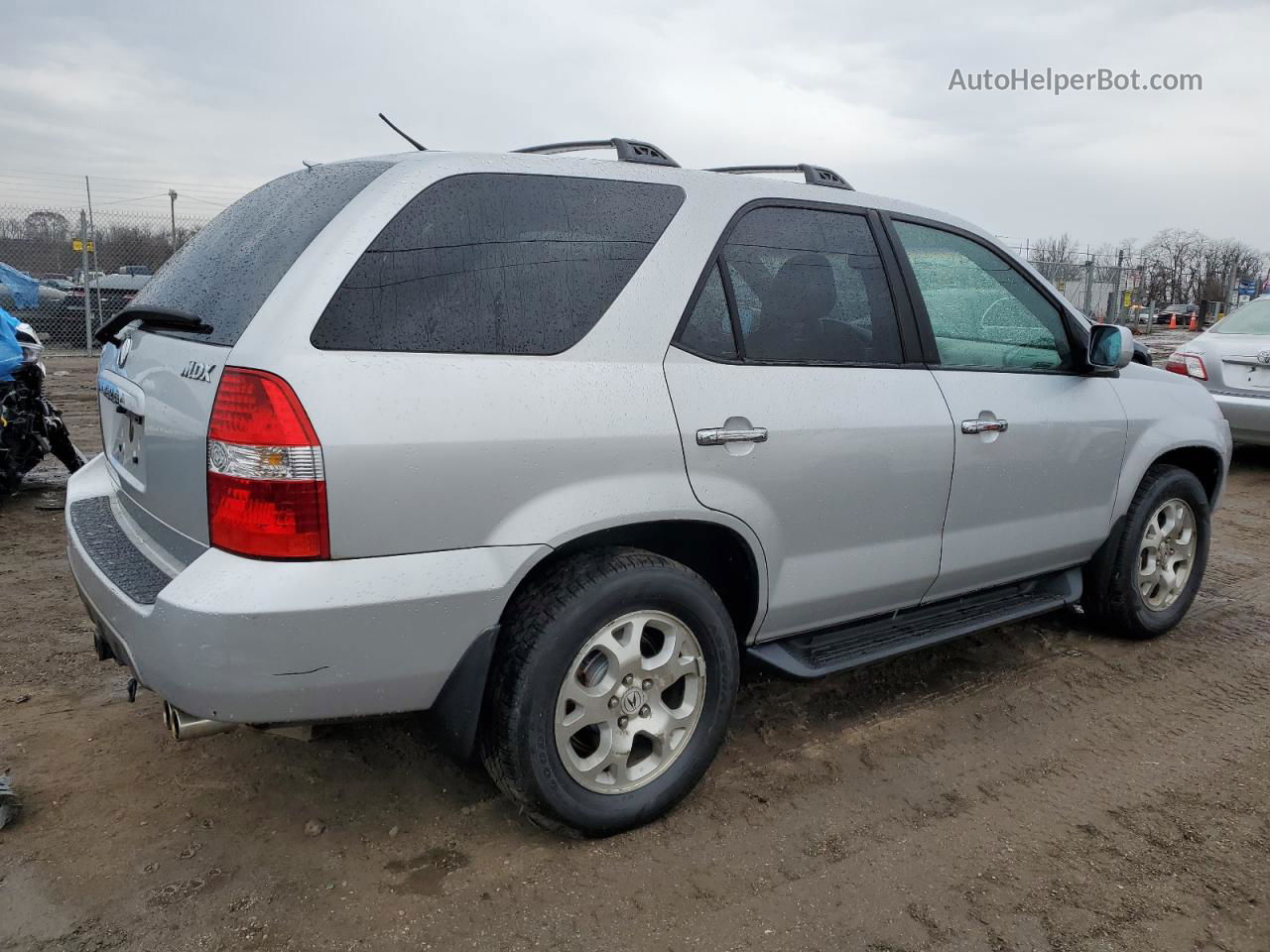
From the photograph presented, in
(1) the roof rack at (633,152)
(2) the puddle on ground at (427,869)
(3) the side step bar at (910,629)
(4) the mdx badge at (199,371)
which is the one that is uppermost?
(1) the roof rack at (633,152)

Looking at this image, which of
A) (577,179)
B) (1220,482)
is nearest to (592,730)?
(577,179)

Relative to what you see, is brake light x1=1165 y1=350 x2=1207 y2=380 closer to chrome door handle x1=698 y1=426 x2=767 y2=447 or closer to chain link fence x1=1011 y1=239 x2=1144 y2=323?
chrome door handle x1=698 y1=426 x2=767 y2=447

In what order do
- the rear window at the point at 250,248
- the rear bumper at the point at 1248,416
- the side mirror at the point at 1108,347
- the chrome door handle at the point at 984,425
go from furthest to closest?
the rear bumper at the point at 1248,416 → the side mirror at the point at 1108,347 → the chrome door handle at the point at 984,425 → the rear window at the point at 250,248

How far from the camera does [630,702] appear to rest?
2.64 meters

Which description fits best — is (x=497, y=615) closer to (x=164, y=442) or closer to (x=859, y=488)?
(x=164, y=442)

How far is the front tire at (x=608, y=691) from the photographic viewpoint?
2.44m

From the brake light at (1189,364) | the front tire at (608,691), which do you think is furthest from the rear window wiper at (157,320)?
the brake light at (1189,364)

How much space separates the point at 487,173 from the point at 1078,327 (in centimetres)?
247

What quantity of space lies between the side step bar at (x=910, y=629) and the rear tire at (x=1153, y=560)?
0.20 meters

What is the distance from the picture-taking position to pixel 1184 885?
2551 millimetres

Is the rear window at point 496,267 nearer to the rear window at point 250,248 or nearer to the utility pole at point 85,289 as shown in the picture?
the rear window at point 250,248

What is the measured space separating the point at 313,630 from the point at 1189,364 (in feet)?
27.9

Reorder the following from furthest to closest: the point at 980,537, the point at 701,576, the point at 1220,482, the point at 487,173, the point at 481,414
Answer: the point at 1220,482 → the point at 980,537 → the point at 701,576 → the point at 487,173 → the point at 481,414

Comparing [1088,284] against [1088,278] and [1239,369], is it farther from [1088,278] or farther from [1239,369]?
[1239,369]
